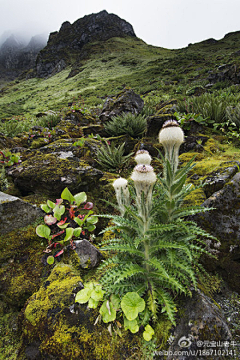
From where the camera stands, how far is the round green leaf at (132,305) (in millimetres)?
1188

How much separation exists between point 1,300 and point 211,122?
5001 millimetres

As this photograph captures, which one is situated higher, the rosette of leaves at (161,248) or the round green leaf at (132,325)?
the rosette of leaves at (161,248)

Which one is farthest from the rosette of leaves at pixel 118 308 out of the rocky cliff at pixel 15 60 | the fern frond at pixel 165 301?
the rocky cliff at pixel 15 60

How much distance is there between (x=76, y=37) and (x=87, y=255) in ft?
311

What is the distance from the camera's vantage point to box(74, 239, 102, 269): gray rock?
72.9 inches

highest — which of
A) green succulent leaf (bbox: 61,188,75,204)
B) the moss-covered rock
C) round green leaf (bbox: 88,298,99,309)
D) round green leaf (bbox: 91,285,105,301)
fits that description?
green succulent leaf (bbox: 61,188,75,204)

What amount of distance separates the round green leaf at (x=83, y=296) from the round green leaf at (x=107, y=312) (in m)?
→ 0.17

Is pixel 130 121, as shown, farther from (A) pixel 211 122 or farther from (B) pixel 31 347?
(B) pixel 31 347

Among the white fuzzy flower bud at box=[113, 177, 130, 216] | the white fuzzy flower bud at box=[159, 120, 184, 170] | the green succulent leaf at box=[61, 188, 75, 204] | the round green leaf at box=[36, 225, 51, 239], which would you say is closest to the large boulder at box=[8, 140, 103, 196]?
the green succulent leaf at box=[61, 188, 75, 204]

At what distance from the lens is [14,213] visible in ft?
7.15

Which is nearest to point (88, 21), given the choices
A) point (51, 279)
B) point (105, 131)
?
point (105, 131)

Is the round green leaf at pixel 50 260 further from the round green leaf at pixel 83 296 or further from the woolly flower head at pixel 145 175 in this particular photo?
the woolly flower head at pixel 145 175

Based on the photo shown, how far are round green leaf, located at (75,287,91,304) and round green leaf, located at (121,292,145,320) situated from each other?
0.38m

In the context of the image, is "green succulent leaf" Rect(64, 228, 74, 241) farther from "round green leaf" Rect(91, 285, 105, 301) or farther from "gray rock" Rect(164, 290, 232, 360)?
"gray rock" Rect(164, 290, 232, 360)
